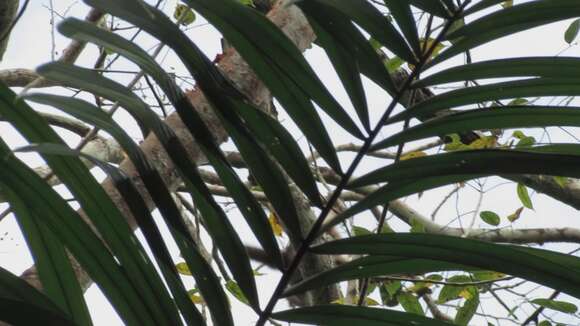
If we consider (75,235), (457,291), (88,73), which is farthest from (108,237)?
(457,291)

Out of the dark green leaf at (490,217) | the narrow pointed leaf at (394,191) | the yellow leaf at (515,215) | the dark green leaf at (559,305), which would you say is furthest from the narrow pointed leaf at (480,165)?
the yellow leaf at (515,215)

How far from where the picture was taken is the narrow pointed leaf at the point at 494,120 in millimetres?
638

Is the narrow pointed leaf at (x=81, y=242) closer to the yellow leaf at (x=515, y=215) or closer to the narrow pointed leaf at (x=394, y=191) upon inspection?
the narrow pointed leaf at (x=394, y=191)

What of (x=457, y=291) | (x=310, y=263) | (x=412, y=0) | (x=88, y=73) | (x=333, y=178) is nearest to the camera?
(x=88, y=73)

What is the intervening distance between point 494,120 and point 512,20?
0.09 m

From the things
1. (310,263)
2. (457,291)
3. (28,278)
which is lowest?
(28,278)

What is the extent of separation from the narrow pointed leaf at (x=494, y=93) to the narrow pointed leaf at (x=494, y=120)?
0.05ft

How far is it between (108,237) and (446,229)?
1841mm

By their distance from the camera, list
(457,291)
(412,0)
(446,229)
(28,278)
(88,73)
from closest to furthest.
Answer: (88,73)
(412,0)
(28,278)
(457,291)
(446,229)

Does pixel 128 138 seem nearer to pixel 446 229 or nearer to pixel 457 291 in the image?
pixel 457 291

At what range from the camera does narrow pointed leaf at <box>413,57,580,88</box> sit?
640 mm

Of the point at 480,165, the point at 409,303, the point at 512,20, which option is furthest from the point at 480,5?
Result: the point at 409,303

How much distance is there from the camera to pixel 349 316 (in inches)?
25.3

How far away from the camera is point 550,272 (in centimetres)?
61
